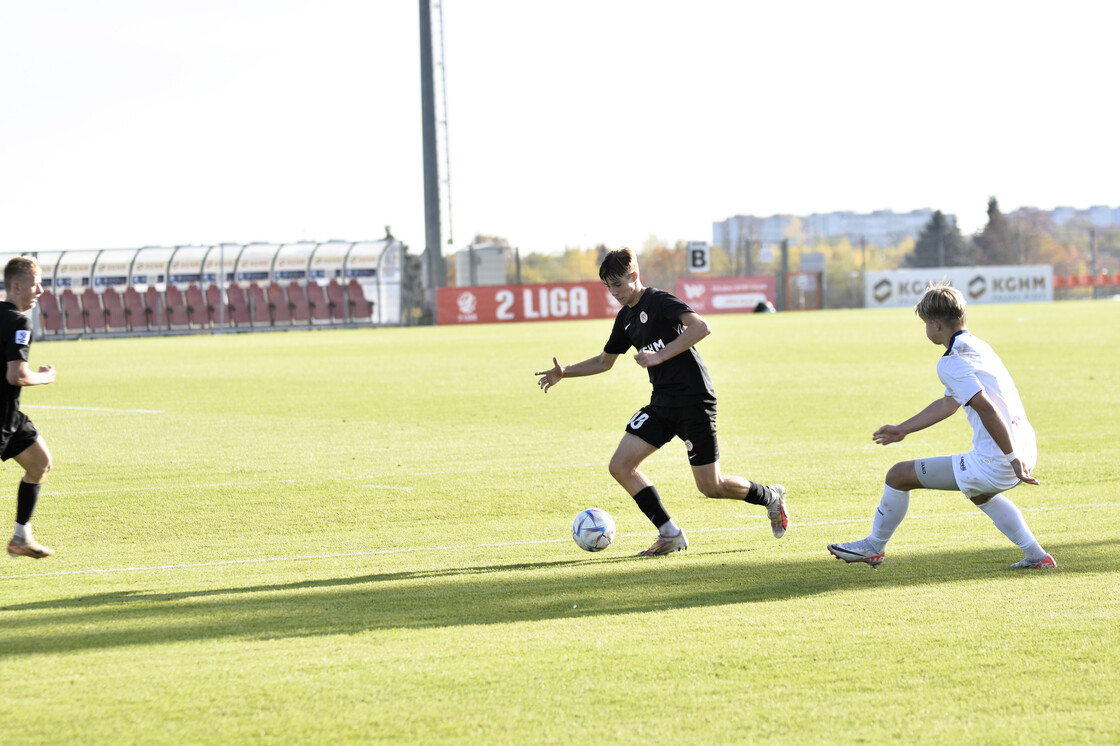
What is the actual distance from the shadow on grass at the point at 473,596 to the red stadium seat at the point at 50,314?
49.0 m

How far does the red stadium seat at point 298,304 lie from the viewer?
175 ft

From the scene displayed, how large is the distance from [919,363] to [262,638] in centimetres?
2010

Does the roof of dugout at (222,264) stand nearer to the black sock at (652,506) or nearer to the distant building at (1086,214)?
the black sock at (652,506)

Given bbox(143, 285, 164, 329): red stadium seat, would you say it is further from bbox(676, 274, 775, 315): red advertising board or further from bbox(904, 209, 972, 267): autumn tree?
bbox(904, 209, 972, 267): autumn tree

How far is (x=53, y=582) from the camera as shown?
6777mm

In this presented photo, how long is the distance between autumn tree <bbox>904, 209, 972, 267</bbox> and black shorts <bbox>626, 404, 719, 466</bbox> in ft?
221

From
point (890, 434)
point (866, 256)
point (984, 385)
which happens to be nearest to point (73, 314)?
point (866, 256)

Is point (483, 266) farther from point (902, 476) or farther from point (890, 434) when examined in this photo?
point (890, 434)

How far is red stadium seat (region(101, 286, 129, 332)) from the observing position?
5250 centimetres

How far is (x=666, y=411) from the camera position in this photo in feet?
24.3

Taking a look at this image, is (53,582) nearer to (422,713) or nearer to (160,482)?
(422,713)

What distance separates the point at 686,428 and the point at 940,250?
6798cm

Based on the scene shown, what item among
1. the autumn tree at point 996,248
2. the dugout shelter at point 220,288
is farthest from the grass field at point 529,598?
the autumn tree at point 996,248

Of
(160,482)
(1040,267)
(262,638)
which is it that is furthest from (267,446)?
(1040,267)
